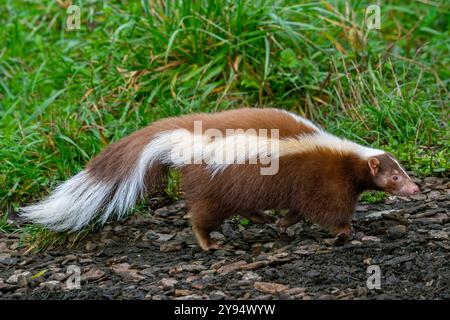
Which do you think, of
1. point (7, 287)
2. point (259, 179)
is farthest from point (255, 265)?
point (7, 287)

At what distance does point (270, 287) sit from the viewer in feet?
18.7

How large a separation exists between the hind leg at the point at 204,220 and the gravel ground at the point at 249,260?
11 cm

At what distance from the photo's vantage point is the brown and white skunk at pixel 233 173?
20.6 feet

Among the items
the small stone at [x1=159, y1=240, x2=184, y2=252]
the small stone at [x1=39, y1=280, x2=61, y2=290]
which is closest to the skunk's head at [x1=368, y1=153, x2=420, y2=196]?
the small stone at [x1=159, y1=240, x2=184, y2=252]

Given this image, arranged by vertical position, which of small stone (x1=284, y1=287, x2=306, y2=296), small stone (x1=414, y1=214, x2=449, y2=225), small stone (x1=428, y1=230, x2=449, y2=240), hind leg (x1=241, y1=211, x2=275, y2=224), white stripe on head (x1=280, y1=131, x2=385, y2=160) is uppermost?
white stripe on head (x1=280, y1=131, x2=385, y2=160)

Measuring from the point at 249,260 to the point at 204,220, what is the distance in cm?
51

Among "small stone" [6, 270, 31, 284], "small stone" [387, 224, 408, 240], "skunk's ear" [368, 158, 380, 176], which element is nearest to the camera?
"small stone" [6, 270, 31, 284]

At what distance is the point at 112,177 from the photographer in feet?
21.6

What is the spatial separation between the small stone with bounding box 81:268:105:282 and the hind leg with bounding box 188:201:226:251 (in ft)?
2.80

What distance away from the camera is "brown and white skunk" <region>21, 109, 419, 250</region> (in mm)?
6273

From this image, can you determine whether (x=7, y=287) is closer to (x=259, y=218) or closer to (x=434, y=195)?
(x=259, y=218)

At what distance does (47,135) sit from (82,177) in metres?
1.59

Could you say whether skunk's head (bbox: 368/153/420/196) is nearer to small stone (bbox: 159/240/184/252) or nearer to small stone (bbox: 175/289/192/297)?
small stone (bbox: 159/240/184/252)

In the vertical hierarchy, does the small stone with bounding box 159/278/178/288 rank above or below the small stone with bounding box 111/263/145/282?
above
